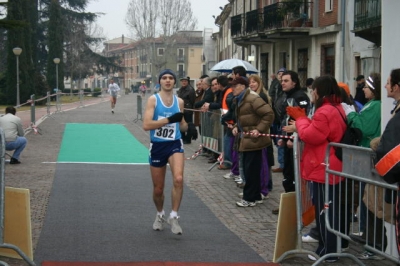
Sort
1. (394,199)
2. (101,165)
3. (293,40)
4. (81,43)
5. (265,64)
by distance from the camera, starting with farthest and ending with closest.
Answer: (81,43)
(265,64)
(293,40)
(101,165)
(394,199)

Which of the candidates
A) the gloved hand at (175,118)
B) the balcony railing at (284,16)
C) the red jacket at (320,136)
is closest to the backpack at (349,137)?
the red jacket at (320,136)

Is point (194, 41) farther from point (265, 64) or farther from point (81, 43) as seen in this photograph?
point (265, 64)

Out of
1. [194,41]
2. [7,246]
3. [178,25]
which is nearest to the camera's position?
[7,246]

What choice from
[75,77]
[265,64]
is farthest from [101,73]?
[265,64]

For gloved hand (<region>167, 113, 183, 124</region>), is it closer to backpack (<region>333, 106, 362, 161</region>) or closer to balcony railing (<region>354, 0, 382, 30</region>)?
backpack (<region>333, 106, 362, 161</region>)

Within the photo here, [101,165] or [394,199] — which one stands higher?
[394,199]

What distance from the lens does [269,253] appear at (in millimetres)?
7836

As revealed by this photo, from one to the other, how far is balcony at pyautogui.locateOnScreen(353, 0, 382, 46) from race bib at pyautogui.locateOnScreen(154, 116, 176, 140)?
55.6 ft

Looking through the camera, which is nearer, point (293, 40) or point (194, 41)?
point (293, 40)

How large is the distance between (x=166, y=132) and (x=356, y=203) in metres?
2.41

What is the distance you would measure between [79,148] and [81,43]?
6655cm

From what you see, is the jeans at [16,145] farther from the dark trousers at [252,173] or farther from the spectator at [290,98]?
the spectator at [290,98]

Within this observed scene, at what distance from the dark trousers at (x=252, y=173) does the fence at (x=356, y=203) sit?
2.81m

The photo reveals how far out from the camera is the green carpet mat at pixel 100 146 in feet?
58.1
